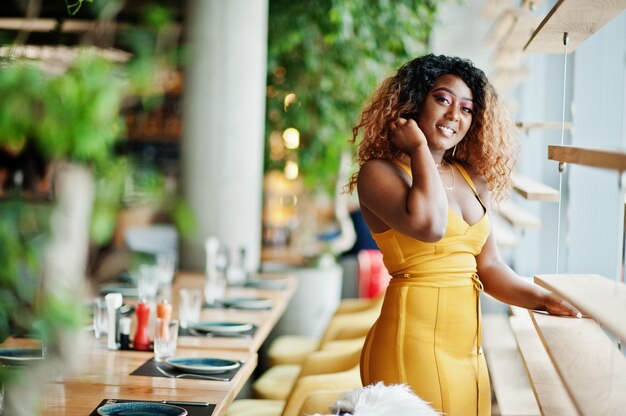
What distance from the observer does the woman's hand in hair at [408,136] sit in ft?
7.50

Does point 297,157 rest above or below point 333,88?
below

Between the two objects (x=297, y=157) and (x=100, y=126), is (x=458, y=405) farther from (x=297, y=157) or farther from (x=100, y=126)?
(x=297, y=157)

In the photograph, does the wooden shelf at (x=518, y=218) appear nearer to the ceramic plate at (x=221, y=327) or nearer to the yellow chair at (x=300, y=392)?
the yellow chair at (x=300, y=392)

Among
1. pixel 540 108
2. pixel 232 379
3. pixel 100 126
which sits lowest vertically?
pixel 232 379

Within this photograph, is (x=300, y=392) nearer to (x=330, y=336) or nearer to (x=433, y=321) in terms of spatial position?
(x=433, y=321)

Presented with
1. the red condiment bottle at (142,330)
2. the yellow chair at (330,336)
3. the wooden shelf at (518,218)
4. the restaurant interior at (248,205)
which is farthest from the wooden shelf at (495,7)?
the red condiment bottle at (142,330)

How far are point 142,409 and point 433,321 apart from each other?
0.88 metres

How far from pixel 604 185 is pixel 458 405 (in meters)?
2.22

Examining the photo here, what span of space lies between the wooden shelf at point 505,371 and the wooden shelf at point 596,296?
1.23 metres

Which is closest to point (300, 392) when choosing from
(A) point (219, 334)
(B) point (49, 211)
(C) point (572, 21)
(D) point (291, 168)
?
(A) point (219, 334)

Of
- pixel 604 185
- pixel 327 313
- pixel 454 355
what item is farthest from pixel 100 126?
pixel 327 313

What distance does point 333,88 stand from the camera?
759 centimetres

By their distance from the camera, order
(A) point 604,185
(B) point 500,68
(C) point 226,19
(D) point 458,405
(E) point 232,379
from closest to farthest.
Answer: (D) point 458,405 < (E) point 232,379 < (A) point 604,185 < (B) point 500,68 < (C) point 226,19

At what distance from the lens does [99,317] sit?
3.45 m
